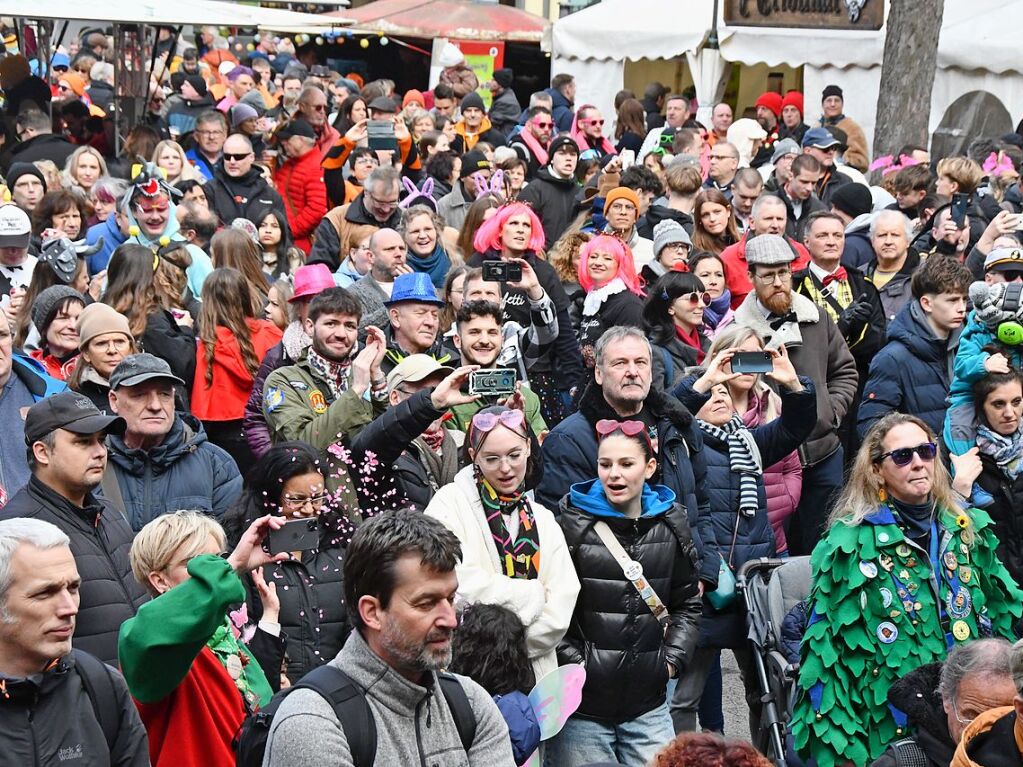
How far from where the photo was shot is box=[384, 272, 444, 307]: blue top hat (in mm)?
6359

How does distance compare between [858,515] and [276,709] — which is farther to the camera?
[858,515]

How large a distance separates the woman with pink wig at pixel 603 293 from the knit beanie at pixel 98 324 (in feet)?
8.38

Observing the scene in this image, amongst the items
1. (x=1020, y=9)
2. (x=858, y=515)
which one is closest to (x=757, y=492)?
(x=858, y=515)

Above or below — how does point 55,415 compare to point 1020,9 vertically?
below

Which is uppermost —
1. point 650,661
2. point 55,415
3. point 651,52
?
point 651,52

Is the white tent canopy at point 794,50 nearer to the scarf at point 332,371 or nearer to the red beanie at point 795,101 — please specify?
the red beanie at point 795,101

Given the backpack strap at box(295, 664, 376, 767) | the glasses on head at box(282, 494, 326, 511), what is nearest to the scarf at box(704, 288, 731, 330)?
the glasses on head at box(282, 494, 326, 511)

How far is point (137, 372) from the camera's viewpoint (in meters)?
5.32

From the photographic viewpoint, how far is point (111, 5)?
1380 centimetres

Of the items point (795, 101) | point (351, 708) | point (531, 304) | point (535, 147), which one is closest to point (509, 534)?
point (351, 708)

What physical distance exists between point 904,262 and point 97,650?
19.8 ft

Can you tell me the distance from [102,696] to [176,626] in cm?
24

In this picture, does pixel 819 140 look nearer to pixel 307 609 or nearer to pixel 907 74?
pixel 907 74

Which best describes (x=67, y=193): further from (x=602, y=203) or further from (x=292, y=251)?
(x=602, y=203)
